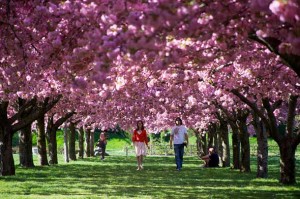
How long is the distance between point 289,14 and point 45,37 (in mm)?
6782

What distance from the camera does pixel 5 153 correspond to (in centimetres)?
2039

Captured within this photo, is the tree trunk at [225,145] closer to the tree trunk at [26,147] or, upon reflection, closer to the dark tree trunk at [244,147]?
the dark tree trunk at [244,147]

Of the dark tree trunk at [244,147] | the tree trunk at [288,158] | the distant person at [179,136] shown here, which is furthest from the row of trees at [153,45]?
the distant person at [179,136]

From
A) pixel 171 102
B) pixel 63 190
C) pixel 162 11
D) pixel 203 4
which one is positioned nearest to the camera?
pixel 162 11

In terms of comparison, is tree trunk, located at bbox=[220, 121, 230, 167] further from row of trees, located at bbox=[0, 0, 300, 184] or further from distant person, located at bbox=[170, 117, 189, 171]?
row of trees, located at bbox=[0, 0, 300, 184]

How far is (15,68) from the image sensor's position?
34.1 feet

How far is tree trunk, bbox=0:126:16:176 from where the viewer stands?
20.2m

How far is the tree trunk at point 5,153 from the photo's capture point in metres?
20.2

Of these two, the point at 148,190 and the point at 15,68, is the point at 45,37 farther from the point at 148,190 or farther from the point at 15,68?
the point at 148,190

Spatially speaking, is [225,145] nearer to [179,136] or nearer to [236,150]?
[236,150]

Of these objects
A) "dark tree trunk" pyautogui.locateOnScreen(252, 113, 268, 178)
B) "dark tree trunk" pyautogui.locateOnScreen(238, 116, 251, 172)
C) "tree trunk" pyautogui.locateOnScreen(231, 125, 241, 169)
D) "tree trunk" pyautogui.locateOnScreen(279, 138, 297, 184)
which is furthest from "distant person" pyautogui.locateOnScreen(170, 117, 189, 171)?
"tree trunk" pyautogui.locateOnScreen(279, 138, 297, 184)

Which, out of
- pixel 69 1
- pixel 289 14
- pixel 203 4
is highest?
pixel 69 1

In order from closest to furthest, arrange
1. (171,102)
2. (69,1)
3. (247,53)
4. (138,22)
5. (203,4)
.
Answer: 1. (138,22)
2. (203,4)
3. (69,1)
4. (247,53)
5. (171,102)

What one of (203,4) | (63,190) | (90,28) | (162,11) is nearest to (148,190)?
(63,190)
